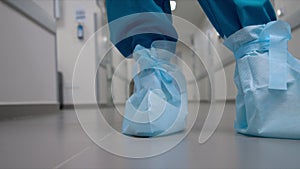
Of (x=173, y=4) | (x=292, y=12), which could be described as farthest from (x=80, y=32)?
(x=173, y=4)

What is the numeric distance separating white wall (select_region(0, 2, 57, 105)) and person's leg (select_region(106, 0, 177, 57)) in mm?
954

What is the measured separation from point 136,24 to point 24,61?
126cm

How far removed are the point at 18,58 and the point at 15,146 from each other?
1128mm

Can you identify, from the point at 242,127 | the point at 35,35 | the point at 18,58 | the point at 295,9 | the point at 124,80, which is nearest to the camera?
the point at 242,127

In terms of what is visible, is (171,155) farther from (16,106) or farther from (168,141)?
(16,106)

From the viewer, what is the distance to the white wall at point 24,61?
138 cm

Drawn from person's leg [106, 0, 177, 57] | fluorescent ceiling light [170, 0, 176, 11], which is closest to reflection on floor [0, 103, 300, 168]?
person's leg [106, 0, 177, 57]

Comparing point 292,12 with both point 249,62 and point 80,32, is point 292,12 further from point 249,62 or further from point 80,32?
point 80,32

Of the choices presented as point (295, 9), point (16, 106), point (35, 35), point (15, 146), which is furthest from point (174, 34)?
point (35, 35)

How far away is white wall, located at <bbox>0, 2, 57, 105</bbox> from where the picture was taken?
138cm

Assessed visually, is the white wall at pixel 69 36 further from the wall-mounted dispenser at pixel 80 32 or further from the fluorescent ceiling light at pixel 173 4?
the fluorescent ceiling light at pixel 173 4

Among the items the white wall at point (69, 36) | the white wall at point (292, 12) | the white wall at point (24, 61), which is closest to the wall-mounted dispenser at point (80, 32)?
the white wall at point (69, 36)

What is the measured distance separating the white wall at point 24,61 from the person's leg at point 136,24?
0.95 meters

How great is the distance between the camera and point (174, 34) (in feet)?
2.02
